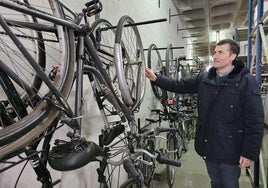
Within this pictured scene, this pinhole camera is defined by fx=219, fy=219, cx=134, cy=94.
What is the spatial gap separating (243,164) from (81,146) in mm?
1267

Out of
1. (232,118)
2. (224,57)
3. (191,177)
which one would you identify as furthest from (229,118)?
(191,177)

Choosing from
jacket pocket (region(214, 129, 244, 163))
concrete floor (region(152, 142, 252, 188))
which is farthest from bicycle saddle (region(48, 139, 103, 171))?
concrete floor (region(152, 142, 252, 188))

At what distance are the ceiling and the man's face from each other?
144 inches

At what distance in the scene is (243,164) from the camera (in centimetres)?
160

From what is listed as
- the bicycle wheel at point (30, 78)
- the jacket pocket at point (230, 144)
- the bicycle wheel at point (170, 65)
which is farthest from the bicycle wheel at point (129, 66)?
the bicycle wheel at point (170, 65)

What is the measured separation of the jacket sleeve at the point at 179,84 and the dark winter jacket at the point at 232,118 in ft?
0.76

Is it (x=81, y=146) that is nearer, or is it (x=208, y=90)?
(x=81, y=146)

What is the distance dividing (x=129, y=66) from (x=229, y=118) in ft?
2.89

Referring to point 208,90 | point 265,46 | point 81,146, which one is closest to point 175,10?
point 265,46

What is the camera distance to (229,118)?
1683mm

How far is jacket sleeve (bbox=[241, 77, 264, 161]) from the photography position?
5.11 ft

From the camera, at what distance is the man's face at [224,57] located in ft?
5.74

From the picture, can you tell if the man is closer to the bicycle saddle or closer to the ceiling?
the bicycle saddle

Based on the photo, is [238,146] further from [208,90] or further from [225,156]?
[208,90]
